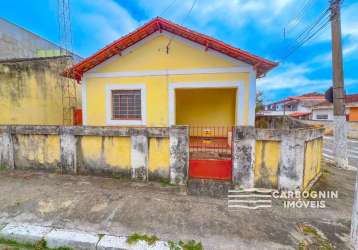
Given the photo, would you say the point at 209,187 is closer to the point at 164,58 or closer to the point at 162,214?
the point at 162,214

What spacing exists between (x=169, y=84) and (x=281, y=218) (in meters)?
5.20

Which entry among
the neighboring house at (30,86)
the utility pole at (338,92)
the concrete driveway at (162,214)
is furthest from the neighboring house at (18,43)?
the utility pole at (338,92)

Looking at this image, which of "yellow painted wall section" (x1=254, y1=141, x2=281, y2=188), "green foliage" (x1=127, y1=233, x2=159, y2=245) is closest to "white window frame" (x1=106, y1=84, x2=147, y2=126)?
"yellow painted wall section" (x1=254, y1=141, x2=281, y2=188)

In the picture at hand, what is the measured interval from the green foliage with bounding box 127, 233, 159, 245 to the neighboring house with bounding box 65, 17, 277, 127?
14.4ft

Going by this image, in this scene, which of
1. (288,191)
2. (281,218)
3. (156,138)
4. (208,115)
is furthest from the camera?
(208,115)

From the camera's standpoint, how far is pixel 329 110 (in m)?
23.7

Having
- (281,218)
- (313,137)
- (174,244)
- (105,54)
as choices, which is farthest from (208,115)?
(174,244)

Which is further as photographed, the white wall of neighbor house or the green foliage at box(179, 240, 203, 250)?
the white wall of neighbor house

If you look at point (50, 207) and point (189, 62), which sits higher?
point (189, 62)

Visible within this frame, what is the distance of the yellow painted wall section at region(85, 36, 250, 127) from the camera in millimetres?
6469

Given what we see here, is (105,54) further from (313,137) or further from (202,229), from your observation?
(313,137)

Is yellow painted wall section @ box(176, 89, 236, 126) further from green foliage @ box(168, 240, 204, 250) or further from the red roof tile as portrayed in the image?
green foliage @ box(168, 240, 204, 250)

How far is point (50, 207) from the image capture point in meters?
3.61

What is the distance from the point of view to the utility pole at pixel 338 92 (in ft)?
22.0
